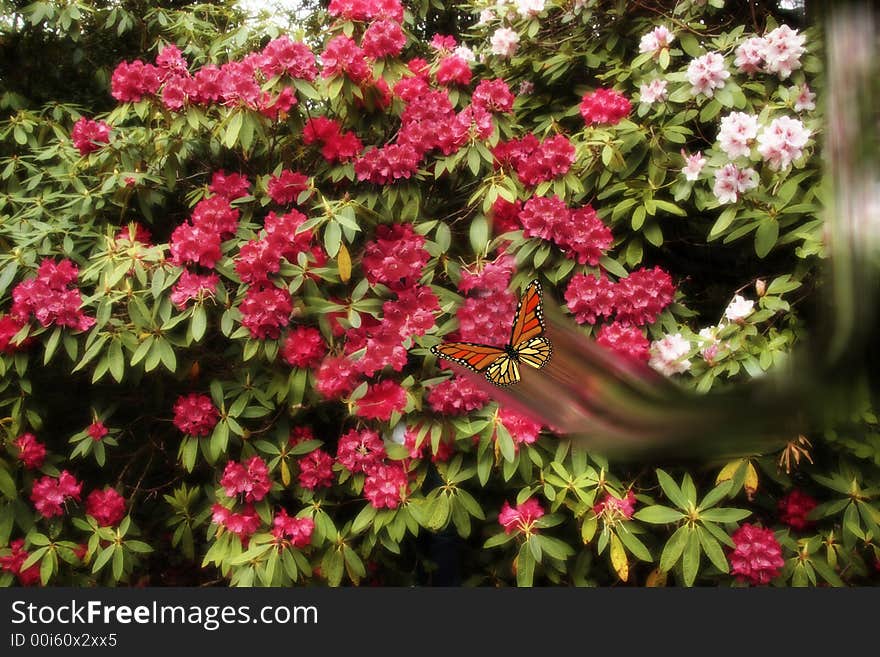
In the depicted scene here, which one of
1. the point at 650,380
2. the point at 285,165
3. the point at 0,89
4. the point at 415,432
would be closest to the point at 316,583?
the point at 415,432

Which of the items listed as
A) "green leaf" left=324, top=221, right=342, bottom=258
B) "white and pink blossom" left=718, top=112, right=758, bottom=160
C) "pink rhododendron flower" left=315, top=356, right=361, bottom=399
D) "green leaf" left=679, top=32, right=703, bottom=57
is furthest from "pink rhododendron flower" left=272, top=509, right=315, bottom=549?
"green leaf" left=679, top=32, right=703, bottom=57

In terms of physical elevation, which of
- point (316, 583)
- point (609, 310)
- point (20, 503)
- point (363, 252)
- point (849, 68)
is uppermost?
point (849, 68)

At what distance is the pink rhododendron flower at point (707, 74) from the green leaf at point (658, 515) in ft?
3.34

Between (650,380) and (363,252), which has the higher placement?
(650,380)

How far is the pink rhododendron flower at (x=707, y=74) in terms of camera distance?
175cm

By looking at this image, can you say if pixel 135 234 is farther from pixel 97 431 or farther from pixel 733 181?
pixel 733 181

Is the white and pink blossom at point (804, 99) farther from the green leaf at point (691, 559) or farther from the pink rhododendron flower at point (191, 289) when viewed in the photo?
the pink rhododendron flower at point (191, 289)

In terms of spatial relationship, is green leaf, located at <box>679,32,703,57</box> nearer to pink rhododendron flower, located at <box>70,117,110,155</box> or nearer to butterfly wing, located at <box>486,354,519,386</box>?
pink rhododendron flower, located at <box>70,117,110,155</box>

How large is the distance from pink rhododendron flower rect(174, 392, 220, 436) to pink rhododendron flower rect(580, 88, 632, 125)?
1224 mm

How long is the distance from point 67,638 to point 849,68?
74.8 inches

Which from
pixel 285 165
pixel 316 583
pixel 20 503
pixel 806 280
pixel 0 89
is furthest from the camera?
pixel 0 89

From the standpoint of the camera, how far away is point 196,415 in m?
1.77

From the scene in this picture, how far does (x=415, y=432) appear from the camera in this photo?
164 cm

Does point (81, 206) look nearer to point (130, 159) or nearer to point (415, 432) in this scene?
point (130, 159)
